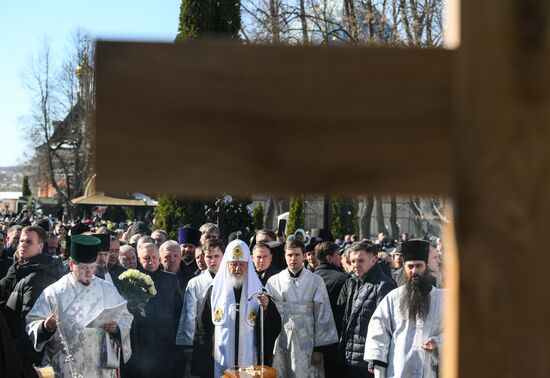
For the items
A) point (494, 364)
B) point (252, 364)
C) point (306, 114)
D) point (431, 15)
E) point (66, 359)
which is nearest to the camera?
point (494, 364)

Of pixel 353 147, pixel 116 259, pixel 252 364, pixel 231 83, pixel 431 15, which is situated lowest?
pixel 252 364

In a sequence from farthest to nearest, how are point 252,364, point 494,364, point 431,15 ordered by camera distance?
point 431,15
point 252,364
point 494,364

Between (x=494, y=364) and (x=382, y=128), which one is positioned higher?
(x=382, y=128)

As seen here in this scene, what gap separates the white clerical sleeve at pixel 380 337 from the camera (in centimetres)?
808

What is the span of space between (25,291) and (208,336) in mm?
2093

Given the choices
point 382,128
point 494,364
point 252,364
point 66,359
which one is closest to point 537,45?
point 382,128

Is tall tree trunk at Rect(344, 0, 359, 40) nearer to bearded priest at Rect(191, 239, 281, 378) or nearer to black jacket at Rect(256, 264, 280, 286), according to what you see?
black jacket at Rect(256, 264, 280, 286)

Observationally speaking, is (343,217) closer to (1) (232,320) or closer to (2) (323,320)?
(2) (323,320)

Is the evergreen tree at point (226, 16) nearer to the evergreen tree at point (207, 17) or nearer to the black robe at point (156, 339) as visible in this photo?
the evergreen tree at point (207, 17)

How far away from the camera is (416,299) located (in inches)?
310

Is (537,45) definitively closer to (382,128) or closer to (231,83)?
(382,128)

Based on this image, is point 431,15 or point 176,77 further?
point 431,15

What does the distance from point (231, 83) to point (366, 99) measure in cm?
22

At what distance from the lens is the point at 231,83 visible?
1.46 metres
